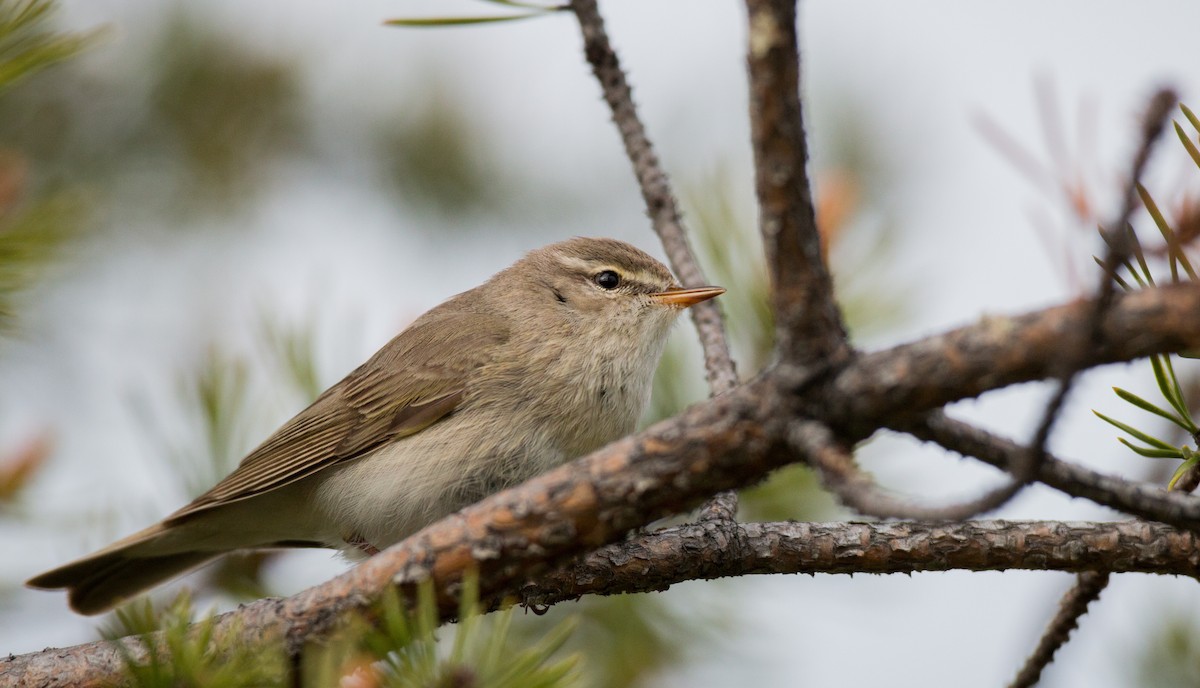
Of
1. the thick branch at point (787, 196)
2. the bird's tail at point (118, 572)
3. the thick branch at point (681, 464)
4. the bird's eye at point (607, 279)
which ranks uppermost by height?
the bird's eye at point (607, 279)

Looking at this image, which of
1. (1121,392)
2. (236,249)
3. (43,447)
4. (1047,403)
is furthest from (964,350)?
(236,249)

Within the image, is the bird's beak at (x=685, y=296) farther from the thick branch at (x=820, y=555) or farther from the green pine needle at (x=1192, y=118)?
the green pine needle at (x=1192, y=118)

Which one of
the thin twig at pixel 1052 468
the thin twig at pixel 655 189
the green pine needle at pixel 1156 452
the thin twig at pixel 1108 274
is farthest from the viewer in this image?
the thin twig at pixel 655 189

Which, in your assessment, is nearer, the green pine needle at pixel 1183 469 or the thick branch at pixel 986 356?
the thick branch at pixel 986 356

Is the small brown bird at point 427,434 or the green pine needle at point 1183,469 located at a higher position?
the small brown bird at point 427,434

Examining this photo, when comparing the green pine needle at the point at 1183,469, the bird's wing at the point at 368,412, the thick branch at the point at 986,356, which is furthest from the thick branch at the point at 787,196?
the bird's wing at the point at 368,412

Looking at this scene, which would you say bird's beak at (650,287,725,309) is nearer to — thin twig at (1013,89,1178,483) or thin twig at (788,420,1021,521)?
thin twig at (788,420,1021,521)

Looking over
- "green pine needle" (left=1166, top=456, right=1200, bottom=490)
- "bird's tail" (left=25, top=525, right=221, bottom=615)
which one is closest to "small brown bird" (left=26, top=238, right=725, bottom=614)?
"bird's tail" (left=25, top=525, right=221, bottom=615)
